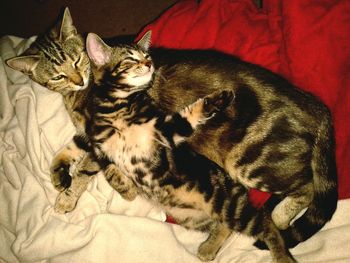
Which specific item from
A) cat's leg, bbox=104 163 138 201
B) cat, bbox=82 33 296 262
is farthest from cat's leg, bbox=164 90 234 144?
cat's leg, bbox=104 163 138 201

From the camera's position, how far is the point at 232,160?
168 centimetres

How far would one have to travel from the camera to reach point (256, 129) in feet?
5.31

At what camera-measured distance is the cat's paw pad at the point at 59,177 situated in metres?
1.87

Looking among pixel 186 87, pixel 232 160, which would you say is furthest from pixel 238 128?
pixel 186 87

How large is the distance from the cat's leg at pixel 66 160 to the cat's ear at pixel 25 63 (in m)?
0.45

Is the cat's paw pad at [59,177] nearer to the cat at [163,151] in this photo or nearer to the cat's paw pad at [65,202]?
the cat's paw pad at [65,202]

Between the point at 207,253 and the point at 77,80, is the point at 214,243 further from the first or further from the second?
the point at 77,80

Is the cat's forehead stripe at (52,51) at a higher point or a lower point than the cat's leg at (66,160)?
higher

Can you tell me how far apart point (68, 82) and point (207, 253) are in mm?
1212

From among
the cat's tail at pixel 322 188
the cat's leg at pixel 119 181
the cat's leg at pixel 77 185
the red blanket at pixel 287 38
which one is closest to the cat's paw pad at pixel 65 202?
the cat's leg at pixel 77 185

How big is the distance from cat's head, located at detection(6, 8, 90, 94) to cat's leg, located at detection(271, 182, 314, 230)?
127 cm

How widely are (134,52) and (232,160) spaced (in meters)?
0.78

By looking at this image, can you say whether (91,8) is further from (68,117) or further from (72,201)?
(72,201)

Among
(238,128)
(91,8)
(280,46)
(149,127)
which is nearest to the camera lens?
(238,128)
